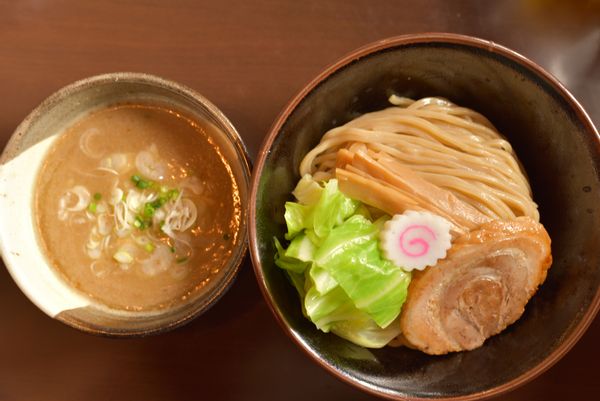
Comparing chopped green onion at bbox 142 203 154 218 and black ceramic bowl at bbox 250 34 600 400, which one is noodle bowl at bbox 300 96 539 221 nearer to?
black ceramic bowl at bbox 250 34 600 400

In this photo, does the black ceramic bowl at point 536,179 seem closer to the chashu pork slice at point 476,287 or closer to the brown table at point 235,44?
the chashu pork slice at point 476,287

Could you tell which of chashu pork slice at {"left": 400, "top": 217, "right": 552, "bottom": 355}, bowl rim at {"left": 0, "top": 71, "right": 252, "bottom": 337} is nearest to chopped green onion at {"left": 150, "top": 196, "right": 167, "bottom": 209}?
bowl rim at {"left": 0, "top": 71, "right": 252, "bottom": 337}

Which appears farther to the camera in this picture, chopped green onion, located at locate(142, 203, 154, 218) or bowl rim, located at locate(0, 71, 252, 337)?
chopped green onion, located at locate(142, 203, 154, 218)

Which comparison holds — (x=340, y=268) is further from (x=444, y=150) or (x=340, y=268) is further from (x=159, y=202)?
(x=159, y=202)

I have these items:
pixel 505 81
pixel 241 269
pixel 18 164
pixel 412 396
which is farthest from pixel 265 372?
pixel 505 81

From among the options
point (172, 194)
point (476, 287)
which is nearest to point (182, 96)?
point (172, 194)

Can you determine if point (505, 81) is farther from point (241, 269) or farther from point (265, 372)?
point (265, 372)

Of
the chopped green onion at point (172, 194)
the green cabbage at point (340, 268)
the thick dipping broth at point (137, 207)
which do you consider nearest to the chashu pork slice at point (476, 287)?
the green cabbage at point (340, 268)
